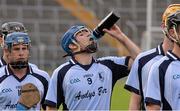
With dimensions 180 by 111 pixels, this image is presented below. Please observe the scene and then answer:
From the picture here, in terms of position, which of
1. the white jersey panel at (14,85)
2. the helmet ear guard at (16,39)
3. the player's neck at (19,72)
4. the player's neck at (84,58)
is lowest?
the white jersey panel at (14,85)

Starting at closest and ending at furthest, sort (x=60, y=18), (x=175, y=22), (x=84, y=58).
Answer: (x=175, y=22), (x=84, y=58), (x=60, y=18)

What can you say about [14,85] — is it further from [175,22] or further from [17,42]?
[175,22]

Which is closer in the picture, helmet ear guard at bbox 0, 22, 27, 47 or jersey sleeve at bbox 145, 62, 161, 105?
jersey sleeve at bbox 145, 62, 161, 105

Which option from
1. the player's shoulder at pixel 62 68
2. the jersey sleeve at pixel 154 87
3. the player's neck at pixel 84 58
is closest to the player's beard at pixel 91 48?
the player's neck at pixel 84 58

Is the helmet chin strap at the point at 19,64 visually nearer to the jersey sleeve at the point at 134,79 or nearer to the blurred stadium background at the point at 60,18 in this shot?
the jersey sleeve at the point at 134,79

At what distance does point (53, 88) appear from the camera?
559 centimetres

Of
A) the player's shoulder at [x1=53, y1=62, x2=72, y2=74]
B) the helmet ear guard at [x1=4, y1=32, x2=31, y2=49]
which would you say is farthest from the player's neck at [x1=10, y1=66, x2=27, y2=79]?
the player's shoulder at [x1=53, y1=62, x2=72, y2=74]

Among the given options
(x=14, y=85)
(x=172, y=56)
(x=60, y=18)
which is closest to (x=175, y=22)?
(x=172, y=56)

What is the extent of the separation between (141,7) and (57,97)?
1303cm

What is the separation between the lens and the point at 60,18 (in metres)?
18.3

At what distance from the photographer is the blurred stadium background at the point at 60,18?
17.4 meters

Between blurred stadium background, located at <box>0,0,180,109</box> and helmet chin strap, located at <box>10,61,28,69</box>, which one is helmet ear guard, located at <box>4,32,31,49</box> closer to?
helmet chin strap, located at <box>10,61,28,69</box>

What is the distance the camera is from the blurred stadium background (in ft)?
57.1

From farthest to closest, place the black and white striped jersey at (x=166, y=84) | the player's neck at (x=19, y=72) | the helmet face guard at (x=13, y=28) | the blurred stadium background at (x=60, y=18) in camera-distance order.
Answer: the blurred stadium background at (x=60, y=18) → the helmet face guard at (x=13, y=28) → the player's neck at (x=19, y=72) → the black and white striped jersey at (x=166, y=84)
